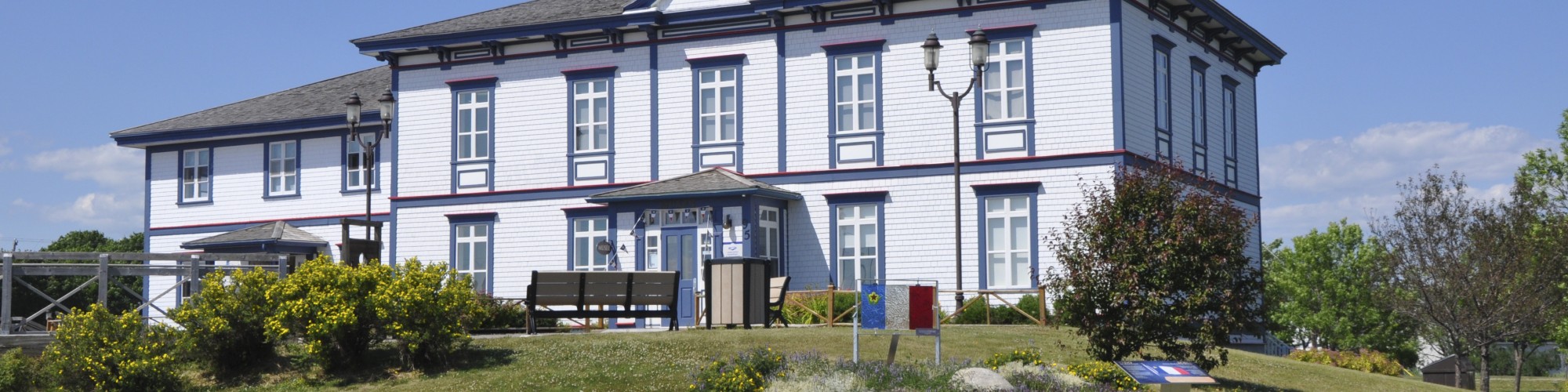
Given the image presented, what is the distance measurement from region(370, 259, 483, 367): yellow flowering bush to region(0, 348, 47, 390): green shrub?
419 centimetres

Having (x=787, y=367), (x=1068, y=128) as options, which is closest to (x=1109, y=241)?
(x=787, y=367)

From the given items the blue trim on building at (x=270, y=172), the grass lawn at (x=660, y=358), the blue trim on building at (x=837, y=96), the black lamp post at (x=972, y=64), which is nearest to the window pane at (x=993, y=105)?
the blue trim on building at (x=837, y=96)

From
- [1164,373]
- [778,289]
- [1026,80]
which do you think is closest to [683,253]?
[778,289]

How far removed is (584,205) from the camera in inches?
1324

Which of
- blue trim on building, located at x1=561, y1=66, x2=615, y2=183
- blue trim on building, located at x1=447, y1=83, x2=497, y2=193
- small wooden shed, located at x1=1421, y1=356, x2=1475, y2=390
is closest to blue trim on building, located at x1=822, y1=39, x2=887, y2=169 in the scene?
blue trim on building, located at x1=561, y1=66, x2=615, y2=183

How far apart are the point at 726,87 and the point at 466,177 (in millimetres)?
6848

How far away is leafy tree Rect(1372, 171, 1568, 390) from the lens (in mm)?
31344

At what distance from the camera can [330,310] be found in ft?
61.6

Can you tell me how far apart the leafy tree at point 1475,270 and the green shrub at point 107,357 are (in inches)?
964

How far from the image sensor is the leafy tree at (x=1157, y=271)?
1828 cm

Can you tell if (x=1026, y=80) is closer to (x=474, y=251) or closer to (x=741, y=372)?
(x=474, y=251)

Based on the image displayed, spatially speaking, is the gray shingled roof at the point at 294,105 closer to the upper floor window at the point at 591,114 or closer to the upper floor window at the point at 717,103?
the upper floor window at the point at 591,114

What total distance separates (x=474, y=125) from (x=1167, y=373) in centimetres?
2309

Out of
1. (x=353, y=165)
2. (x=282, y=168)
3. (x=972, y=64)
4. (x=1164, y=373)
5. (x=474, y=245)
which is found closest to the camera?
(x=1164, y=373)
